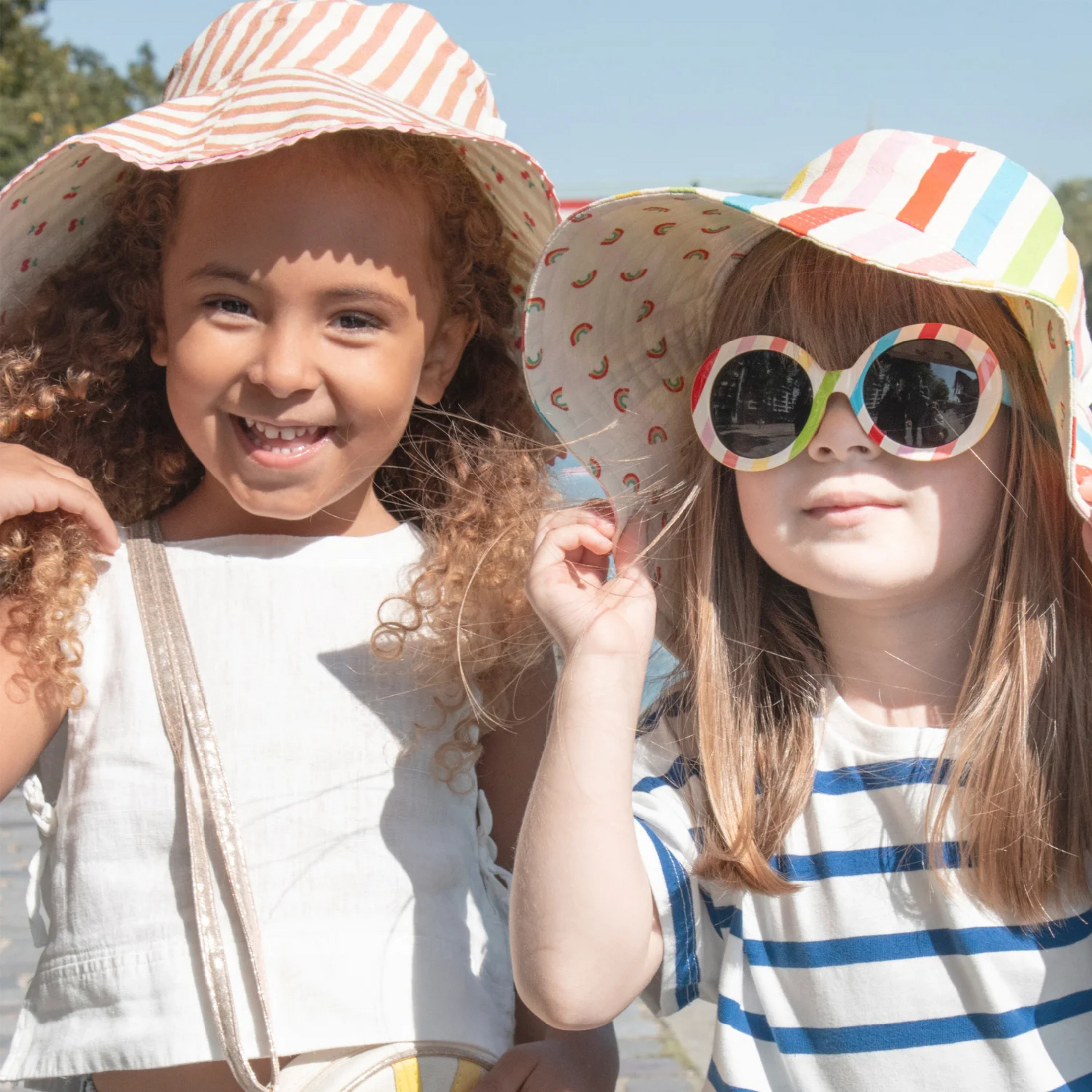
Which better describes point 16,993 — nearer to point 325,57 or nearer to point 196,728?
point 196,728

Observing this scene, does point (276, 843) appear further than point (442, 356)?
No

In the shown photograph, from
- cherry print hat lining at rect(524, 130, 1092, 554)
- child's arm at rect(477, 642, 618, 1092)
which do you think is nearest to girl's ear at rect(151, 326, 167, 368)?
cherry print hat lining at rect(524, 130, 1092, 554)

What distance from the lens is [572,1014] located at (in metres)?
1.67

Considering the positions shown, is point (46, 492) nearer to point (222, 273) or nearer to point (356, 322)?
point (222, 273)

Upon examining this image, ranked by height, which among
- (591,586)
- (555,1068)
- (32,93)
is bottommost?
(555,1068)

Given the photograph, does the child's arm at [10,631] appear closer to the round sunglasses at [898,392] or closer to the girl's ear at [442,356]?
the girl's ear at [442,356]

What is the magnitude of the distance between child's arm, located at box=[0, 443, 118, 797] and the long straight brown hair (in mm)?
988

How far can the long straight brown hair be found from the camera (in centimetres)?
169

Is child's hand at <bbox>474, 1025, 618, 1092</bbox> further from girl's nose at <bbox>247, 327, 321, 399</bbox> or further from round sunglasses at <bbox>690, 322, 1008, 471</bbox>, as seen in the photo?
girl's nose at <bbox>247, 327, 321, 399</bbox>

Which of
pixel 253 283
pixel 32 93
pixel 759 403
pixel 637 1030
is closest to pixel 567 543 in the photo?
pixel 759 403

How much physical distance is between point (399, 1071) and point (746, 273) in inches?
50.7

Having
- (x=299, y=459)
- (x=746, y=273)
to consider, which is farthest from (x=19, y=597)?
(x=746, y=273)

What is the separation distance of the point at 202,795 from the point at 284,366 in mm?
656

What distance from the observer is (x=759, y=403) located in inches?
67.7
